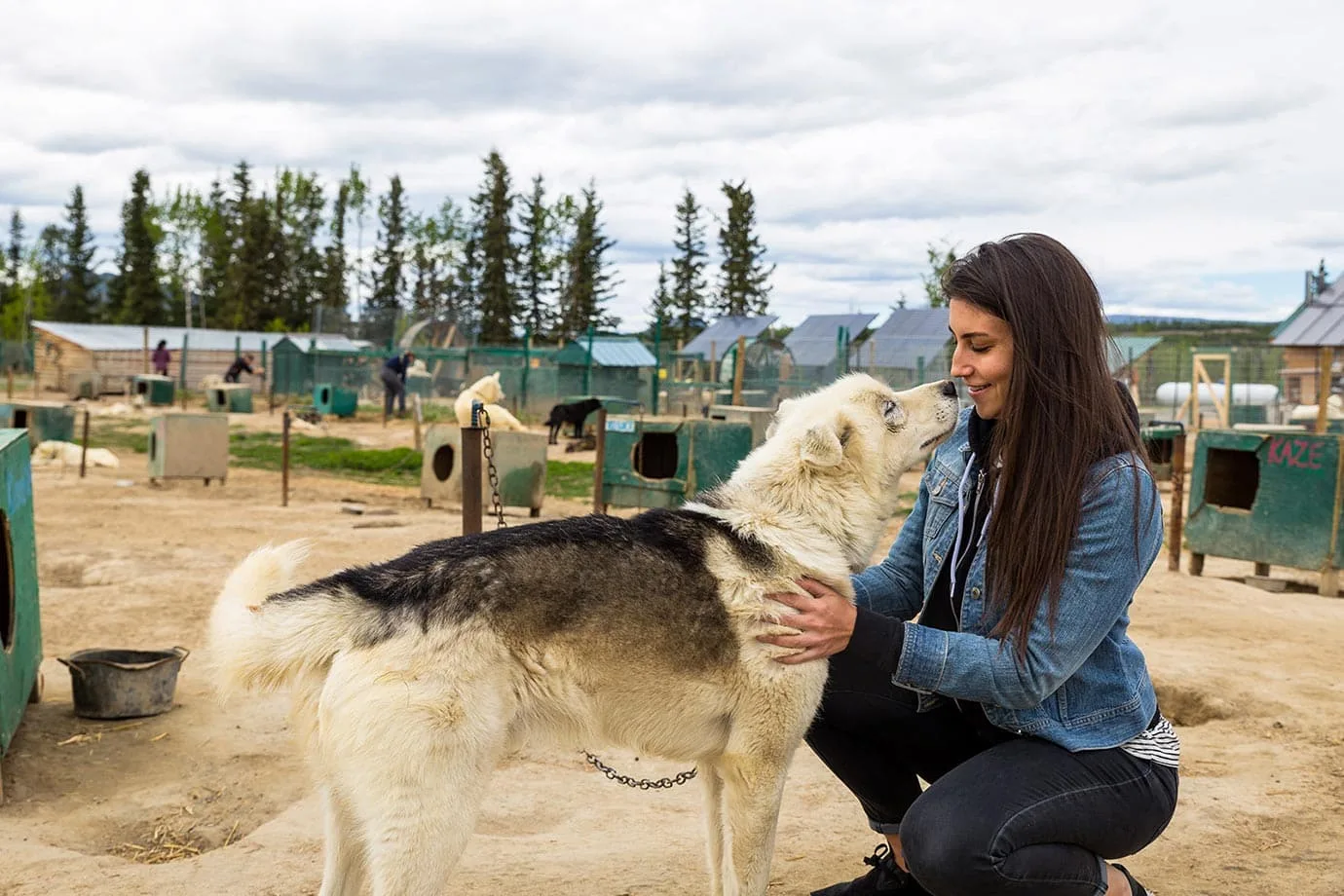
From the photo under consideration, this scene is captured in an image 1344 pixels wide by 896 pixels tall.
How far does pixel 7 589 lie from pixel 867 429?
4.65 m

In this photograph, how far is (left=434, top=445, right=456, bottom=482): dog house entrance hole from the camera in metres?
14.1

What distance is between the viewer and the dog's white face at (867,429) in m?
3.38

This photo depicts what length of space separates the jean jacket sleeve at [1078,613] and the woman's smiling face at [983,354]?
1.24 ft

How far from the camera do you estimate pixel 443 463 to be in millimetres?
14305

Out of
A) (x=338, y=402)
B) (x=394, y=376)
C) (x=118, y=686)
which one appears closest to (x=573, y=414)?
(x=394, y=376)

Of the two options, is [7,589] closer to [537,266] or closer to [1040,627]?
[1040,627]

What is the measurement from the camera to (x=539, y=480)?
1338 cm

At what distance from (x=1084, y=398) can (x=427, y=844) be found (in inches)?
80.4

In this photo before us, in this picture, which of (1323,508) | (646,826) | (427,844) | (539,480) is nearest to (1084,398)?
(427,844)

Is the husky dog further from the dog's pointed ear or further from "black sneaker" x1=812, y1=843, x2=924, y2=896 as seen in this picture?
"black sneaker" x1=812, y1=843, x2=924, y2=896

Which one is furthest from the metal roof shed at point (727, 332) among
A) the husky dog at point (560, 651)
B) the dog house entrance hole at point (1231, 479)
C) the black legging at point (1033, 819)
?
→ the black legging at point (1033, 819)

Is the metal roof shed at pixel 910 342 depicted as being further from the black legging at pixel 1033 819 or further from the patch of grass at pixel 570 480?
the black legging at pixel 1033 819

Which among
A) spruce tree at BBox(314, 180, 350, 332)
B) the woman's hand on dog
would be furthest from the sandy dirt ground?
spruce tree at BBox(314, 180, 350, 332)

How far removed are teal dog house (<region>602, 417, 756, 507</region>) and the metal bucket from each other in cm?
610
